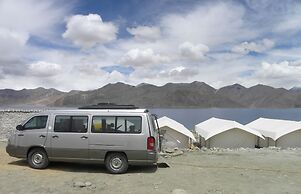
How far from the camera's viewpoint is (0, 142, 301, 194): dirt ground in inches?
415

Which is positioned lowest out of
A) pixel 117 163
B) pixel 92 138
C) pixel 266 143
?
pixel 117 163

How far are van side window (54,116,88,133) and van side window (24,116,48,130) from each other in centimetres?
51

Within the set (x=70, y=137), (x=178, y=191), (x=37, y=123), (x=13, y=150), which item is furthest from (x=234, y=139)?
(x=178, y=191)

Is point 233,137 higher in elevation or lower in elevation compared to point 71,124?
higher

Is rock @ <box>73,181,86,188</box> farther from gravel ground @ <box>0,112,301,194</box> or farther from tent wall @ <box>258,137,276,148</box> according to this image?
tent wall @ <box>258,137,276,148</box>

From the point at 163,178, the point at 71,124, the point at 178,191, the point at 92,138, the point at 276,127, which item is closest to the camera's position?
the point at 178,191

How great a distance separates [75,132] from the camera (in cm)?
1285

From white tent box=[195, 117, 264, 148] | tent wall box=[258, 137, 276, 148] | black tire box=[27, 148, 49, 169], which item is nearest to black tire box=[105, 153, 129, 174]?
black tire box=[27, 148, 49, 169]

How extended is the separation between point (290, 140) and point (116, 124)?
2410cm

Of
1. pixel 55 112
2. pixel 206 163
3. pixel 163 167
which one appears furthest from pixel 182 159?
pixel 55 112

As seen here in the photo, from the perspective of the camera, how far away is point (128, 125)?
41.0ft

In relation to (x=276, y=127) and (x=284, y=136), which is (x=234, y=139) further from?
(x=276, y=127)

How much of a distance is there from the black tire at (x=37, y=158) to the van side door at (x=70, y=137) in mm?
348

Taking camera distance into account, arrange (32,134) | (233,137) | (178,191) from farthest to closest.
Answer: (233,137)
(32,134)
(178,191)
